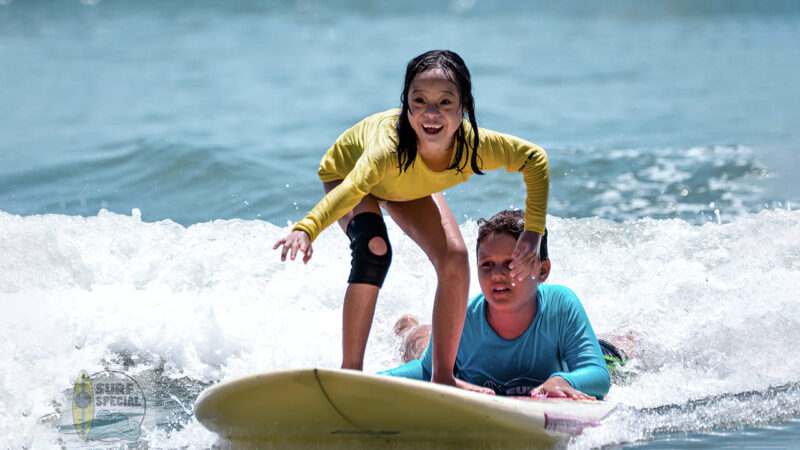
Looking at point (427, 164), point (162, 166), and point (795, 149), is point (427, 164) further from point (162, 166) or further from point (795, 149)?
point (795, 149)

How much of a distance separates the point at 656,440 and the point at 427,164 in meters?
1.36

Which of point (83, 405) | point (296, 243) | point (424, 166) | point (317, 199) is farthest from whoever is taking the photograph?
point (317, 199)

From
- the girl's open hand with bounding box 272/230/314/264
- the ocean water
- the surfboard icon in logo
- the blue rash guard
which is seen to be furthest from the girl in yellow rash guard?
the surfboard icon in logo

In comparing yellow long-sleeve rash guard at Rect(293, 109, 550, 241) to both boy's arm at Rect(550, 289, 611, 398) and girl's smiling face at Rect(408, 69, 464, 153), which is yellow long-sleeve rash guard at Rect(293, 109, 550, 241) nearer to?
girl's smiling face at Rect(408, 69, 464, 153)

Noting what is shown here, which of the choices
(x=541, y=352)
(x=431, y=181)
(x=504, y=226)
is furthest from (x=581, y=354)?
(x=431, y=181)

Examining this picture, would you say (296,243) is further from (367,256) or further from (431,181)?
(431,181)

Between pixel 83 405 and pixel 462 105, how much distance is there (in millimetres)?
2106

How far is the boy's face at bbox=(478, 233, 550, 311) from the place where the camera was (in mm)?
3852

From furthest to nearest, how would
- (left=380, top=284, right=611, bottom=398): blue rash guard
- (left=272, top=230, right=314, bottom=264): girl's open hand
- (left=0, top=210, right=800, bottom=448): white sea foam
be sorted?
(left=0, top=210, right=800, bottom=448): white sea foam → (left=380, top=284, right=611, bottom=398): blue rash guard → (left=272, top=230, right=314, bottom=264): girl's open hand

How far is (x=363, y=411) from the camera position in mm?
3250

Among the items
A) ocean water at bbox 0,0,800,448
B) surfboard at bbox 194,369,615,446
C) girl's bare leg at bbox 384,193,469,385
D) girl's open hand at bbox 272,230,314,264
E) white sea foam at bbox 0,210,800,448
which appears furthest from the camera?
ocean water at bbox 0,0,800,448

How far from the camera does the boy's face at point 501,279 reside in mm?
3852

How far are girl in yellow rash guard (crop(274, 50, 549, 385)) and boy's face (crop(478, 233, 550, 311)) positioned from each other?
0.15m

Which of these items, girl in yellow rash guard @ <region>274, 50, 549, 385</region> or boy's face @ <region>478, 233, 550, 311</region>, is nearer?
girl in yellow rash guard @ <region>274, 50, 549, 385</region>
